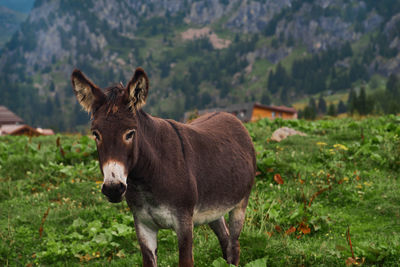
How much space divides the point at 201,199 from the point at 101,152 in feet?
4.56

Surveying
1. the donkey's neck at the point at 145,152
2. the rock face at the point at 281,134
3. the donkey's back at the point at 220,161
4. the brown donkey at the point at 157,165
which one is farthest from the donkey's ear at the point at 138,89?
the rock face at the point at 281,134

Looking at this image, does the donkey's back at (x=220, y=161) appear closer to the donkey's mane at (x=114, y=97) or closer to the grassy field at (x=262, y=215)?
the grassy field at (x=262, y=215)

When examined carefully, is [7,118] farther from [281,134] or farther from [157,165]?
[157,165]

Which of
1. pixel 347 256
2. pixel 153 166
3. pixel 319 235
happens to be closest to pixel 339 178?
pixel 319 235

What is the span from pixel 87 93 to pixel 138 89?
21.3 inches

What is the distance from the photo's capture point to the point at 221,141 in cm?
477

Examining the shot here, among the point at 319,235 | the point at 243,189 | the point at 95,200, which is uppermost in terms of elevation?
the point at 243,189

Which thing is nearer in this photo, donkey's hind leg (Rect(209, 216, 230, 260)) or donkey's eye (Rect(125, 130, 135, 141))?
donkey's eye (Rect(125, 130, 135, 141))

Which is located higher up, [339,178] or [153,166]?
[153,166]

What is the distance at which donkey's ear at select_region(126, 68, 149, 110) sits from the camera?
3.27 m

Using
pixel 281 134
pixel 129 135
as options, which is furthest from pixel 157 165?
pixel 281 134

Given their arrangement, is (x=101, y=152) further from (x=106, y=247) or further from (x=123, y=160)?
(x=106, y=247)

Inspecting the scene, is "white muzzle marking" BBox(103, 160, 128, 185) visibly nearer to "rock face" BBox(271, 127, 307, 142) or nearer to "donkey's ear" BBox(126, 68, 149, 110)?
"donkey's ear" BBox(126, 68, 149, 110)

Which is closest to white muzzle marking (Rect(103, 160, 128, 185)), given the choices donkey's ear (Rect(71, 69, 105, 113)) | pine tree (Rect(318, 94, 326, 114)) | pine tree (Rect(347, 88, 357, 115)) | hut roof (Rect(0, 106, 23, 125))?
donkey's ear (Rect(71, 69, 105, 113))
